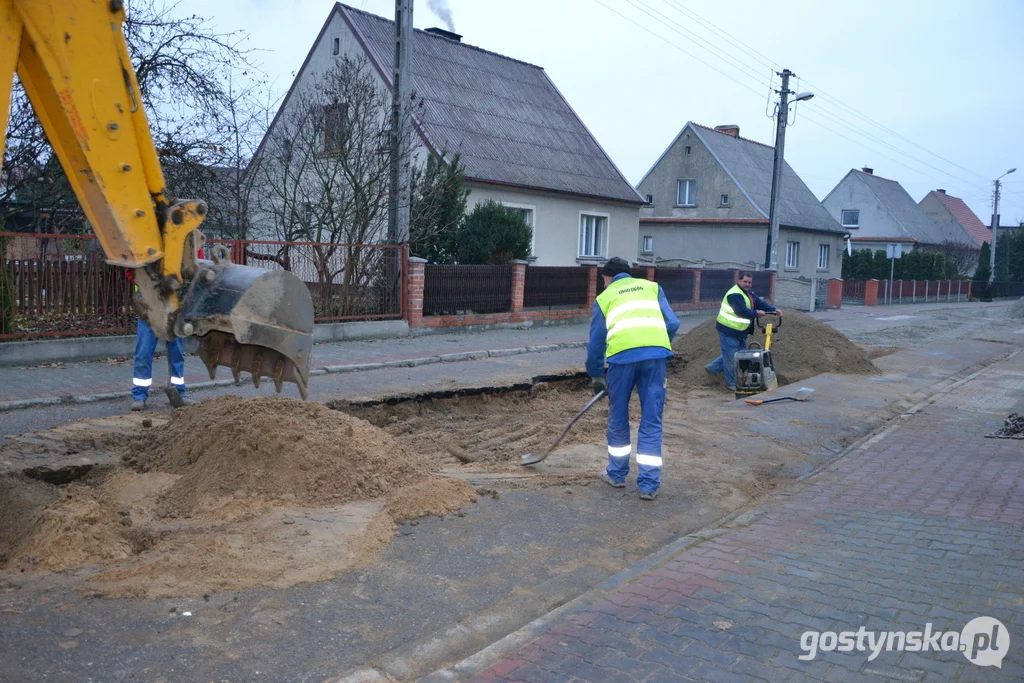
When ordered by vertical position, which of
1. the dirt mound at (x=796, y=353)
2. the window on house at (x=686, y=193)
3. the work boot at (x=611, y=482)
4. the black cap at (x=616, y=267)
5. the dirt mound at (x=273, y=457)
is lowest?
the work boot at (x=611, y=482)

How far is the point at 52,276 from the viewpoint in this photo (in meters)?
11.8

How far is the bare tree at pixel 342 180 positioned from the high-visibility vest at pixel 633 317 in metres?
10.1

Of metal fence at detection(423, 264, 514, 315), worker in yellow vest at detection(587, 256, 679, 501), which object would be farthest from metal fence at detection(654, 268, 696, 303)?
worker in yellow vest at detection(587, 256, 679, 501)

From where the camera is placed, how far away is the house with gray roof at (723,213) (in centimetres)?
3791

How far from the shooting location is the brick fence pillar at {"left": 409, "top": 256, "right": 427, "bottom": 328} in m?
16.7

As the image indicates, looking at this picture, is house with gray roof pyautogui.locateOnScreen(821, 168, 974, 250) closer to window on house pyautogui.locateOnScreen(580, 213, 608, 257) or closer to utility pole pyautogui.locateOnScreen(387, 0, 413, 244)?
window on house pyautogui.locateOnScreen(580, 213, 608, 257)

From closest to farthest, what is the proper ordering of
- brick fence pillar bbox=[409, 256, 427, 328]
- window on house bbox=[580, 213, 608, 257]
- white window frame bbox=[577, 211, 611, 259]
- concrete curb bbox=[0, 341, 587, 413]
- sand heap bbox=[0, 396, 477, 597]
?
sand heap bbox=[0, 396, 477, 597] < concrete curb bbox=[0, 341, 587, 413] < brick fence pillar bbox=[409, 256, 427, 328] < white window frame bbox=[577, 211, 611, 259] < window on house bbox=[580, 213, 608, 257]

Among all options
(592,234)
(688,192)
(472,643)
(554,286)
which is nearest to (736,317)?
(472,643)

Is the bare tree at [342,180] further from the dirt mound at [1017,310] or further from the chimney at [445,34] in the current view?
the dirt mound at [1017,310]

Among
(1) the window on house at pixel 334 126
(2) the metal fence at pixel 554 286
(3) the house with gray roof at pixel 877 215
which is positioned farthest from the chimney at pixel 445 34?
(3) the house with gray roof at pixel 877 215

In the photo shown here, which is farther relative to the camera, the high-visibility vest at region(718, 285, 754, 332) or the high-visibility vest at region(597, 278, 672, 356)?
the high-visibility vest at region(718, 285, 754, 332)

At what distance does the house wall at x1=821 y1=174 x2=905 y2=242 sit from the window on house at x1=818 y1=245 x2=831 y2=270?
Result: 1361cm

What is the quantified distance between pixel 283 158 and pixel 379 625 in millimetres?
14159

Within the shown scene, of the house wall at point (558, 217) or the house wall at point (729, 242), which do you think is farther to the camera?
the house wall at point (729, 242)
